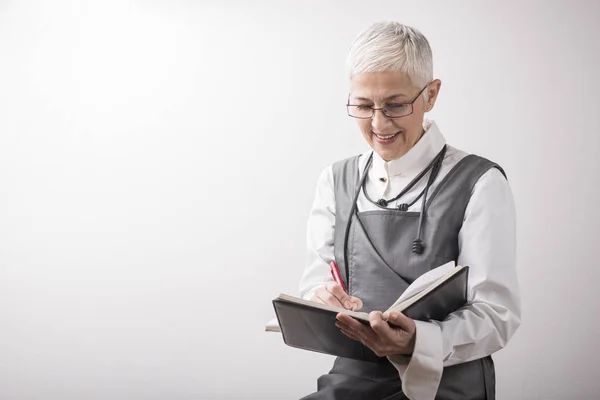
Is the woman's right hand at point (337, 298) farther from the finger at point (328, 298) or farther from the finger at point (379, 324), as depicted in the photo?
the finger at point (379, 324)

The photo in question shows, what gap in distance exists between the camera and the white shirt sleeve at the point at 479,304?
146 cm

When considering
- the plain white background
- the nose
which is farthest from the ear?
the plain white background

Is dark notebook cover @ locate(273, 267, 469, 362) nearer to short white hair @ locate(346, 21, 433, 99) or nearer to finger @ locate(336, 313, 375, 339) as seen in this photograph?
finger @ locate(336, 313, 375, 339)

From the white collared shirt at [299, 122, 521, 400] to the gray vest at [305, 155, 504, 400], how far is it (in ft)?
0.12

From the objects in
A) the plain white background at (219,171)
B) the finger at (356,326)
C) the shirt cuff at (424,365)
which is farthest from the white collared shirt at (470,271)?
the plain white background at (219,171)

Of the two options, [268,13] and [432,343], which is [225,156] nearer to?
[268,13]

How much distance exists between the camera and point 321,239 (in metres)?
1.96

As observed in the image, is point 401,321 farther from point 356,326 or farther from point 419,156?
point 419,156

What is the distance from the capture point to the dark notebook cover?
55.2 inches

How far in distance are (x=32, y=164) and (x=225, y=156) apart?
3.07 feet

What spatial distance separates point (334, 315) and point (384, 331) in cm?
10

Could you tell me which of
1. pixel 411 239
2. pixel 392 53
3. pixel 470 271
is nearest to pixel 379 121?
pixel 392 53

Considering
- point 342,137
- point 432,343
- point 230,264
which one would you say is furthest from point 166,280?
point 432,343

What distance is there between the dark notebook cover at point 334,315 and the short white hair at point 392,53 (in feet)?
1.74
